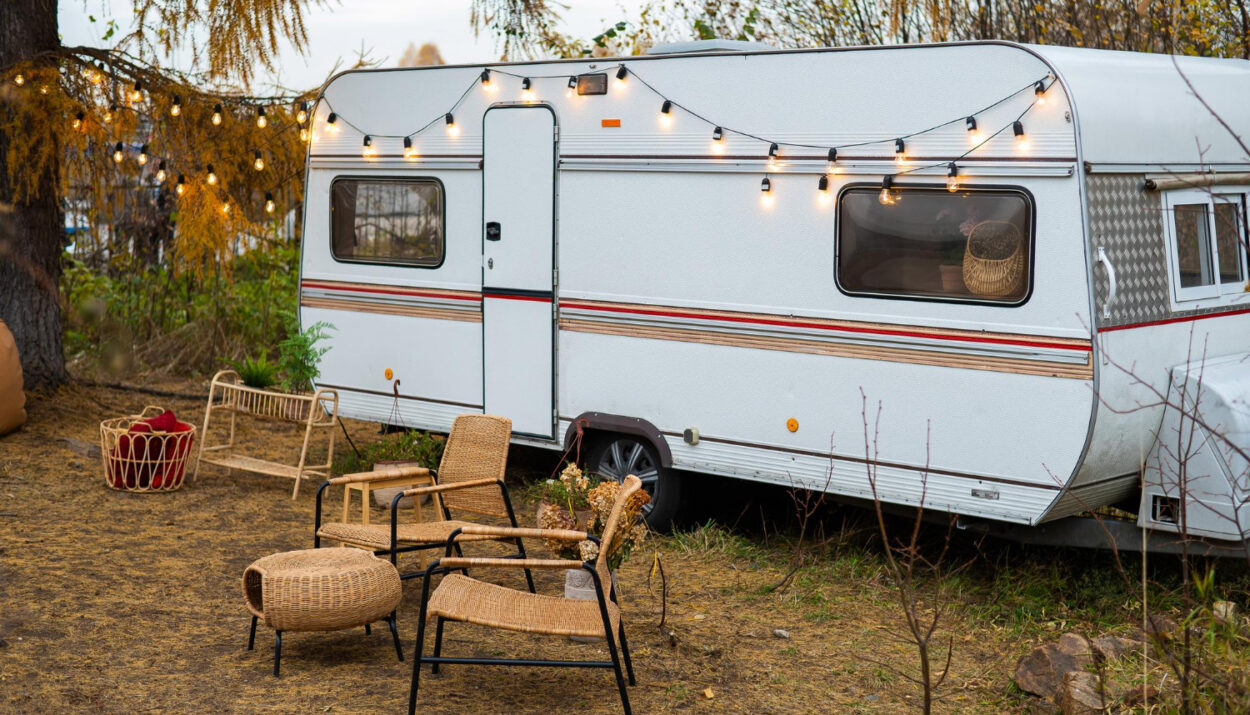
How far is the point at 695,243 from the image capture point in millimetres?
7027

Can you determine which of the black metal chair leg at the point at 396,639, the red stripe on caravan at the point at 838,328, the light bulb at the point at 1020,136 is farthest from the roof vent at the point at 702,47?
the black metal chair leg at the point at 396,639

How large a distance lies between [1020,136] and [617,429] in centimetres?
289

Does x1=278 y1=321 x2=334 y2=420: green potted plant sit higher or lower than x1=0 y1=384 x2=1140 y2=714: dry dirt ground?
higher

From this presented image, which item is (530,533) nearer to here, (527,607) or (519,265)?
(527,607)

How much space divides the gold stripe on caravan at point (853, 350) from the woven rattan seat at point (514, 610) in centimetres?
206

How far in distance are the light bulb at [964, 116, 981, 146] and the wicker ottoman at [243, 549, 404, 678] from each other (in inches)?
131

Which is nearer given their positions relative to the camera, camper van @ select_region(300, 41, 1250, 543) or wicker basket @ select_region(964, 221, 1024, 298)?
camper van @ select_region(300, 41, 1250, 543)

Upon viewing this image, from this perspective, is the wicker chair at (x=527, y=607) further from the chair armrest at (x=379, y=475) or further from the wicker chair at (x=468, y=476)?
the chair armrest at (x=379, y=475)

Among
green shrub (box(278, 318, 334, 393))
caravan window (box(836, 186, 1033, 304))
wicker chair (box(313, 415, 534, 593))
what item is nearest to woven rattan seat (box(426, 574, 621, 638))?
wicker chair (box(313, 415, 534, 593))

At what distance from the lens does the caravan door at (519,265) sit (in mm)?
7711

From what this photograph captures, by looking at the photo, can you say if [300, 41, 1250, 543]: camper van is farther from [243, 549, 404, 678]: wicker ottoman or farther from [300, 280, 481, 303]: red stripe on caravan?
[243, 549, 404, 678]: wicker ottoman

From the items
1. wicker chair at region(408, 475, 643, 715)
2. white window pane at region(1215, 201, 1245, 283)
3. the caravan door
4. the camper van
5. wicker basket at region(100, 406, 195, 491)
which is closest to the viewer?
wicker chair at region(408, 475, 643, 715)

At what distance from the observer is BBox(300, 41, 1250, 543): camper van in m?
5.73

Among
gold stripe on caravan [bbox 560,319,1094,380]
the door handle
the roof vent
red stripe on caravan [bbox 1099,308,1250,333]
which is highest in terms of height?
the roof vent
